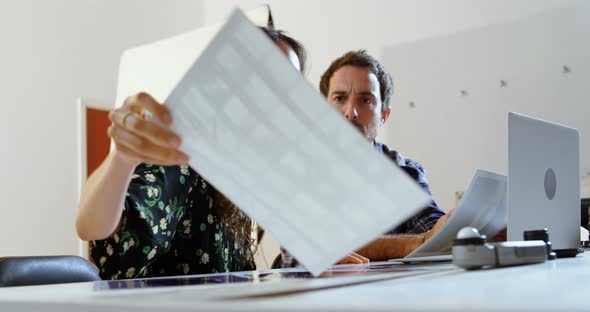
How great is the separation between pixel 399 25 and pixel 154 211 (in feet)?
11.0

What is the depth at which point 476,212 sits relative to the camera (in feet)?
3.89

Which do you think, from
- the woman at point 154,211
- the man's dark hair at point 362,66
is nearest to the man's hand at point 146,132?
the woman at point 154,211

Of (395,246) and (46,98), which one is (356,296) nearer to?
(395,246)

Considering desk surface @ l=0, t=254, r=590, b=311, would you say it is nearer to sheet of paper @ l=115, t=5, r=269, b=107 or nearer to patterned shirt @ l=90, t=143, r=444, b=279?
patterned shirt @ l=90, t=143, r=444, b=279

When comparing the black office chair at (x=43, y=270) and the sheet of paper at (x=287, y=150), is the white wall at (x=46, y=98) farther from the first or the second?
the sheet of paper at (x=287, y=150)

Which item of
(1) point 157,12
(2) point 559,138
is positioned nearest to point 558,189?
(2) point 559,138

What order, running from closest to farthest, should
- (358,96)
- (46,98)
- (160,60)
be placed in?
(358,96) → (46,98) → (160,60)

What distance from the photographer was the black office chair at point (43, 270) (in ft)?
4.64

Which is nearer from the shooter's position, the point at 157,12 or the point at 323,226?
the point at 323,226

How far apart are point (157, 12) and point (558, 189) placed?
4.44 metres

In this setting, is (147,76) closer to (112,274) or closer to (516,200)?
(112,274)

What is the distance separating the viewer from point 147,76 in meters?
4.38

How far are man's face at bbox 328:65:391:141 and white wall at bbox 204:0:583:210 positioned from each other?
1411 millimetres

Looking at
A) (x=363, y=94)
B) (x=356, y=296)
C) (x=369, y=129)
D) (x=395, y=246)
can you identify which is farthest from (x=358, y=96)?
(x=356, y=296)
